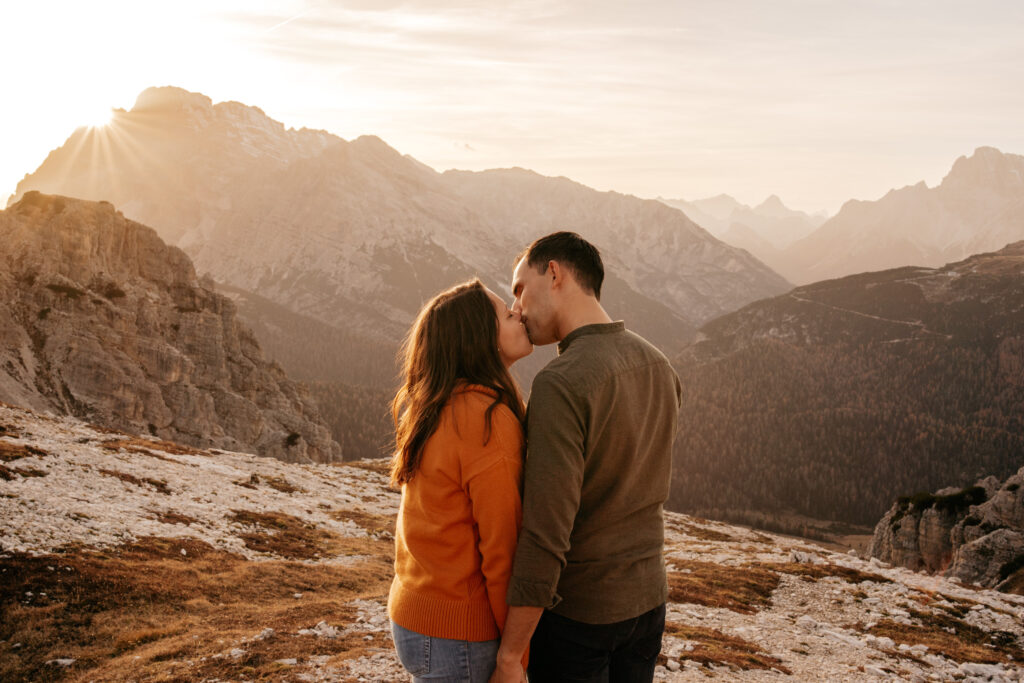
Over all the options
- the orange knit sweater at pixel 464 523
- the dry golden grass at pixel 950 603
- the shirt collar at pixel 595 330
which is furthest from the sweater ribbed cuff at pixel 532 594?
the dry golden grass at pixel 950 603

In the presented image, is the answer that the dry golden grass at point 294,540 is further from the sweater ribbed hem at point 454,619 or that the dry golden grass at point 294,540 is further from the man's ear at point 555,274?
the man's ear at point 555,274

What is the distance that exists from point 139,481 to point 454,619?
1311 inches

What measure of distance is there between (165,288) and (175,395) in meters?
21.6

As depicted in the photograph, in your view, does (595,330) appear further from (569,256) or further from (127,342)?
(127,342)

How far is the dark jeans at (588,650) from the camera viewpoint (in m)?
5.26

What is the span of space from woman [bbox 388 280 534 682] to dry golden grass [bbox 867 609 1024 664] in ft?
71.0

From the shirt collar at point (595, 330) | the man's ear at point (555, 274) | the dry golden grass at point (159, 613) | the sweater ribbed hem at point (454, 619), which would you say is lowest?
the dry golden grass at point (159, 613)

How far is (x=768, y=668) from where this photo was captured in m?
16.3

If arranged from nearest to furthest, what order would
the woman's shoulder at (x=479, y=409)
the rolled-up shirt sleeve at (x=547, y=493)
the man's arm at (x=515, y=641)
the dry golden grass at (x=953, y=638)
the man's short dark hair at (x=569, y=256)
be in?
the rolled-up shirt sleeve at (x=547, y=493) → the man's arm at (x=515, y=641) → the woman's shoulder at (x=479, y=409) → the man's short dark hair at (x=569, y=256) → the dry golden grass at (x=953, y=638)

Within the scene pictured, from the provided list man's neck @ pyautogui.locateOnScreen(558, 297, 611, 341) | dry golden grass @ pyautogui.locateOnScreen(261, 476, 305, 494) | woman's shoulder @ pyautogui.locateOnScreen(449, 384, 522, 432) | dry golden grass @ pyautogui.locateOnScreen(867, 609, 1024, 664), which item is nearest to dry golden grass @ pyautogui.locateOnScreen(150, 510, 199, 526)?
dry golden grass @ pyautogui.locateOnScreen(261, 476, 305, 494)

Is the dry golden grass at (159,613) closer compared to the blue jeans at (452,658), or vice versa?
the blue jeans at (452,658)

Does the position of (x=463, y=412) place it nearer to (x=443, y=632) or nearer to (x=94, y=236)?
(x=443, y=632)

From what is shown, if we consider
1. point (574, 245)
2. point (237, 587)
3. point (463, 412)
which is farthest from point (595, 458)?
point (237, 587)

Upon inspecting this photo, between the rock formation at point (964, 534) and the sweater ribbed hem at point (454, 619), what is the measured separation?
6017cm
